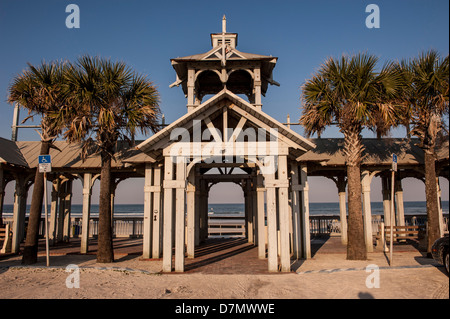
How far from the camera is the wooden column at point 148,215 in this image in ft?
45.2

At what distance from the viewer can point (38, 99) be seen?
40.0ft

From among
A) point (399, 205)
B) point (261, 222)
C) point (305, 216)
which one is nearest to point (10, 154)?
point (261, 222)

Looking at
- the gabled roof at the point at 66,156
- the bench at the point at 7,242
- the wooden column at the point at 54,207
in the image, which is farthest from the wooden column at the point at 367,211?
the wooden column at the point at 54,207

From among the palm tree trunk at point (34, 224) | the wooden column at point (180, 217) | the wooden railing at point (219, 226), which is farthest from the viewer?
the wooden railing at point (219, 226)

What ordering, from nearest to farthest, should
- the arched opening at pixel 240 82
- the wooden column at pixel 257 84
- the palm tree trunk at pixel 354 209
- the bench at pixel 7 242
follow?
the palm tree trunk at pixel 354 209
the wooden column at pixel 257 84
the bench at pixel 7 242
the arched opening at pixel 240 82

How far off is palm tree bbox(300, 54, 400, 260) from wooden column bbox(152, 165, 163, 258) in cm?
725

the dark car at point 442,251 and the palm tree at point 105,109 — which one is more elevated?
the palm tree at point 105,109

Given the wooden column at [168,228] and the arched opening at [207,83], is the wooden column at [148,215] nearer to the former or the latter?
the wooden column at [168,228]

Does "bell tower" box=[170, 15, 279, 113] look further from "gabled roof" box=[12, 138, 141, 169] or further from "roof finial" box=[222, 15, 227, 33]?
"gabled roof" box=[12, 138, 141, 169]

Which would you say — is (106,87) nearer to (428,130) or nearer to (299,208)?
(299,208)

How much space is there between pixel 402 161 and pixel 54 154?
1816cm

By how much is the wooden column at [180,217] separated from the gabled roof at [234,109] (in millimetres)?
1028
